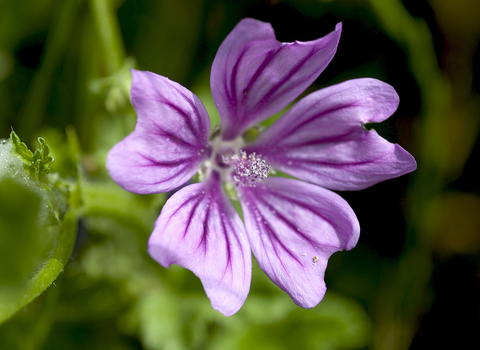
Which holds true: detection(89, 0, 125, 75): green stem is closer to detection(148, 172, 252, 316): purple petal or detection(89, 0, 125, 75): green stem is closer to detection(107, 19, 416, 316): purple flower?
detection(107, 19, 416, 316): purple flower

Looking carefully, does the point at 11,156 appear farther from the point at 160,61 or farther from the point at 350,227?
the point at 160,61

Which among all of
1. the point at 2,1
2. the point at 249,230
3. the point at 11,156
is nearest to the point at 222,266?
the point at 249,230

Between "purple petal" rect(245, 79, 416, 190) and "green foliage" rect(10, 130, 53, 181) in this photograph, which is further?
"purple petal" rect(245, 79, 416, 190)

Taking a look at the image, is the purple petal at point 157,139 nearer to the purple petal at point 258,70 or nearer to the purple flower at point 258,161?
the purple flower at point 258,161

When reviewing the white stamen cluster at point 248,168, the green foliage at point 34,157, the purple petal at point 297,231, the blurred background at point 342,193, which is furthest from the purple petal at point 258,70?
the blurred background at point 342,193

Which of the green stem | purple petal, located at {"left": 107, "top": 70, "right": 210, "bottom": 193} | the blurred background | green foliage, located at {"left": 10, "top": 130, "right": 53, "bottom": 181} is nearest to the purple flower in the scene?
purple petal, located at {"left": 107, "top": 70, "right": 210, "bottom": 193}

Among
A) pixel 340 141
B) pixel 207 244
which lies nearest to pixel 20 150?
pixel 207 244
